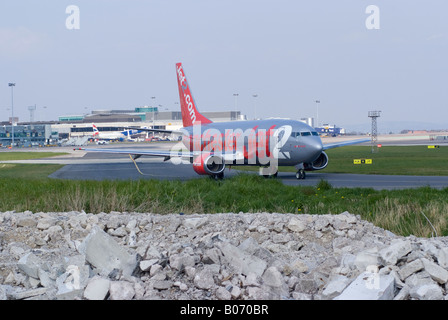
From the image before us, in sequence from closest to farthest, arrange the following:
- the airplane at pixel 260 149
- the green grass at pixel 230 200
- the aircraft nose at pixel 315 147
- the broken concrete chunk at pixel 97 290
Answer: the broken concrete chunk at pixel 97 290 < the green grass at pixel 230 200 < the aircraft nose at pixel 315 147 < the airplane at pixel 260 149

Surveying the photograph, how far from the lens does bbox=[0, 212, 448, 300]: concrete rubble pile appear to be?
747 cm

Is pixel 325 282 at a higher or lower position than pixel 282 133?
lower

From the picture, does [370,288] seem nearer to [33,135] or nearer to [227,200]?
[227,200]

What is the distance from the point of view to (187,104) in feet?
135

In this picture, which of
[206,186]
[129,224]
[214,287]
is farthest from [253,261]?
[206,186]

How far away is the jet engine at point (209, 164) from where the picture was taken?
31.6m

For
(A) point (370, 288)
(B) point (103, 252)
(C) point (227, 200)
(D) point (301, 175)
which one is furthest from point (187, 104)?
(A) point (370, 288)

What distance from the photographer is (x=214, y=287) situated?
25.2ft

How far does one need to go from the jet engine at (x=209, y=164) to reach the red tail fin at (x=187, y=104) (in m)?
8.91

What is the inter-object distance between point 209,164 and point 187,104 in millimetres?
10494

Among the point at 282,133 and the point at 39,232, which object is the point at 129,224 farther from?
the point at 282,133

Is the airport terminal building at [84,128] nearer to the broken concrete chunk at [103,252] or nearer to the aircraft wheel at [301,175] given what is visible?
the aircraft wheel at [301,175]

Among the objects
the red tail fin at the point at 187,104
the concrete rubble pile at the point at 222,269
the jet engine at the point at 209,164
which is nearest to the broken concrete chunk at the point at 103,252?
the concrete rubble pile at the point at 222,269
